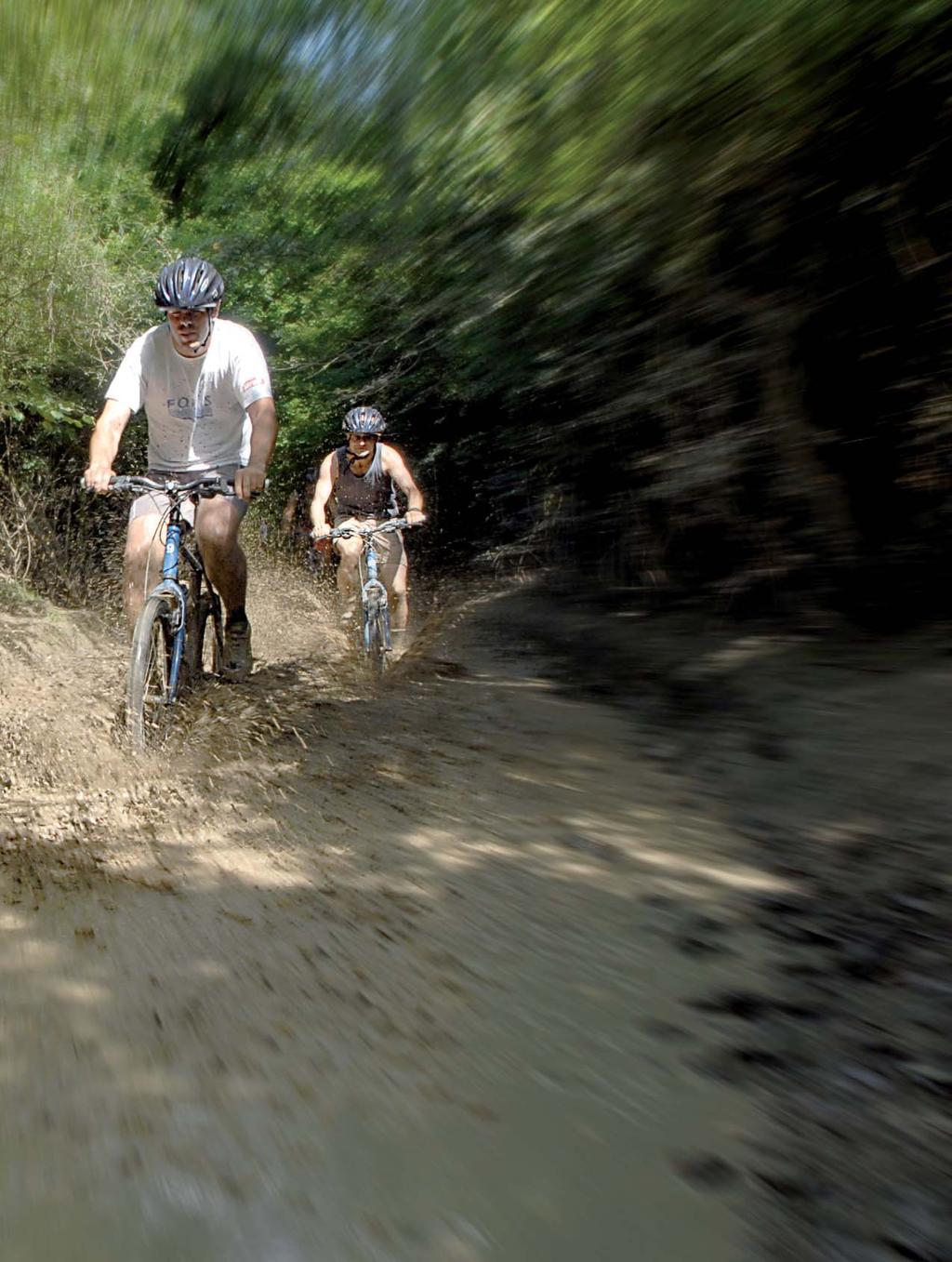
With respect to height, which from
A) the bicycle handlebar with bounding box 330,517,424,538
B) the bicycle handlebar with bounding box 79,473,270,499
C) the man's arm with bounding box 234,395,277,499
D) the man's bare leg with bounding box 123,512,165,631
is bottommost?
the man's bare leg with bounding box 123,512,165,631

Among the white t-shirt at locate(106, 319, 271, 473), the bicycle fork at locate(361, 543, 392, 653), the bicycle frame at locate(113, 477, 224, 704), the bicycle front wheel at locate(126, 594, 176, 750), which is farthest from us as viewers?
the bicycle fork at locate(361, 543, 392, 653)

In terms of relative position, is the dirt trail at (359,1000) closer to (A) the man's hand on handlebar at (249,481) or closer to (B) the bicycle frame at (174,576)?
(B) the bicycle frame at (174,576)

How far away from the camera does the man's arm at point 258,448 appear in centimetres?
529

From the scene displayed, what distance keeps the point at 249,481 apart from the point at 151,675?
0.90 metres

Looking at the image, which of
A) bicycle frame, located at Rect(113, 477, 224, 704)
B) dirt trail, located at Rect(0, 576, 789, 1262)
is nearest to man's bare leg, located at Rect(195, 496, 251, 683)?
bicycle frame, located at Rect(113, 477, 224, 704)

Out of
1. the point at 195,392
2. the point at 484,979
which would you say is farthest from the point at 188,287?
the point at 484,979

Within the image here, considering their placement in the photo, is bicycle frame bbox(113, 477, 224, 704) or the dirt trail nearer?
the dirt trail

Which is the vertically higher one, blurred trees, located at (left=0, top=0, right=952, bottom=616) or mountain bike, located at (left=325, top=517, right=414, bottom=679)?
blurred trees, located at (left=0, top=0, right=952, bottom=616)

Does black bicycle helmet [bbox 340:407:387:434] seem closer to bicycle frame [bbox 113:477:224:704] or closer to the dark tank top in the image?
the dark tank top

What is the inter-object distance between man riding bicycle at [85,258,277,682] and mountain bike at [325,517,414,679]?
59.0 inches

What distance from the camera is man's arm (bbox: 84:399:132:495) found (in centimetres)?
508

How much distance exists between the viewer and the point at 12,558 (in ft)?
47.2

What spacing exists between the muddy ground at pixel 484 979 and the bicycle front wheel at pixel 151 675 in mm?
131

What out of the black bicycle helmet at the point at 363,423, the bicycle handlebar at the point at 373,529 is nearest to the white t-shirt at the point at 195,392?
the bicycle handlebar at the point at 373,529
